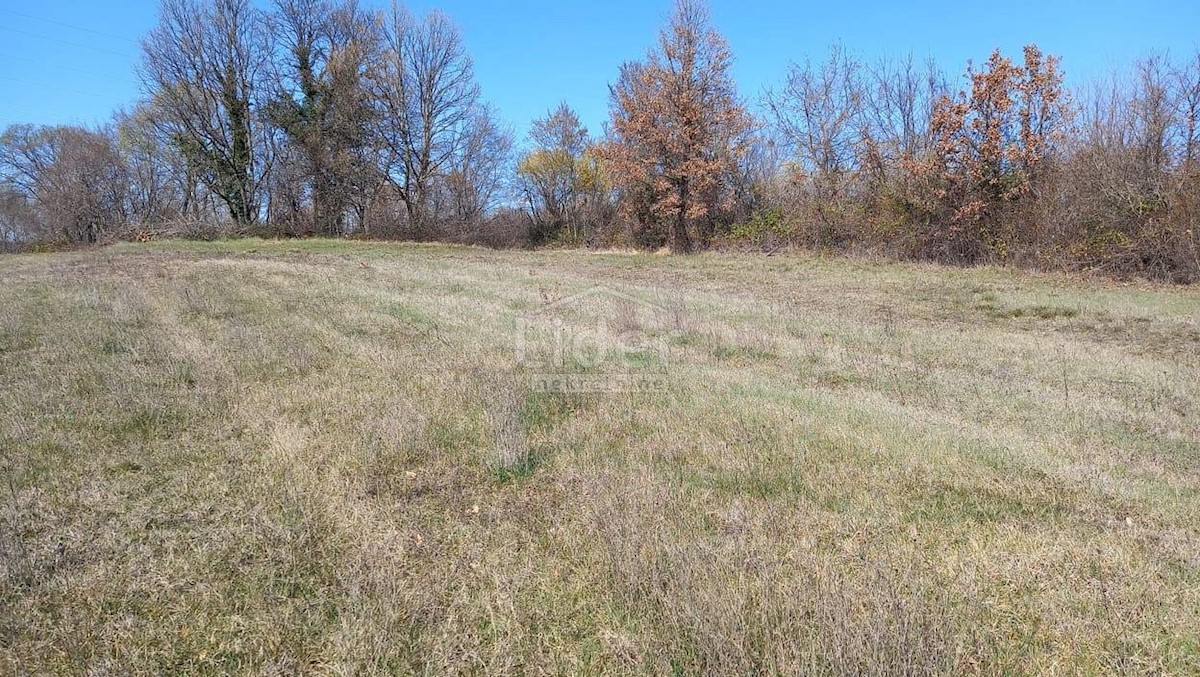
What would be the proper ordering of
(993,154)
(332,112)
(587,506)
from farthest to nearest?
(332,112) → (993,154) → (587,506)

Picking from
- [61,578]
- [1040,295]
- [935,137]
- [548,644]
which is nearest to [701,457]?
[548,644]

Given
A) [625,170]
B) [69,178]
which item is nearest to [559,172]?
[625,170]

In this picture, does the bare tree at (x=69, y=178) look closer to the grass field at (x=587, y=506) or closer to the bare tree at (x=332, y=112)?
the bare tree at (x=332, y=112)

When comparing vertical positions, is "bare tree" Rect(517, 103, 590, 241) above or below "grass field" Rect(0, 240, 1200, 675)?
above

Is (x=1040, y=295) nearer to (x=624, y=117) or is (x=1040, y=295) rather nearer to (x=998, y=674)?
(x=998, y=674)

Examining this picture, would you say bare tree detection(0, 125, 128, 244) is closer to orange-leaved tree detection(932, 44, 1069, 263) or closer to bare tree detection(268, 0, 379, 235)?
bare tree detection(268, 0, 379, 235)

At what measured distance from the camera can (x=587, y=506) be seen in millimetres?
3195

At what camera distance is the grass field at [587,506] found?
2162 millimetres

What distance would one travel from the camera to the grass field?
216 centimetres

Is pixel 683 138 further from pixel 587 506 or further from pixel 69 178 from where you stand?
pixel 69 178

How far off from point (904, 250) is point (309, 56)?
30.8m

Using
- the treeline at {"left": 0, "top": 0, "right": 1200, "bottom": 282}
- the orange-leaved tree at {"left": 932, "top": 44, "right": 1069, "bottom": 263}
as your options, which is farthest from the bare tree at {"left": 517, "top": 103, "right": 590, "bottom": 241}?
the orange-leaved tree at {"left": 932, "top": 44, "right": 1069, "bottom": 263}

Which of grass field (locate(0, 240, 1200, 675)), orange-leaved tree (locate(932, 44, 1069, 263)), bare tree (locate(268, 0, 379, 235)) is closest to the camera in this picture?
grass field (locate(0, 240, 1200, 675))

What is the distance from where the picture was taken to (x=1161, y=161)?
13.9 m
